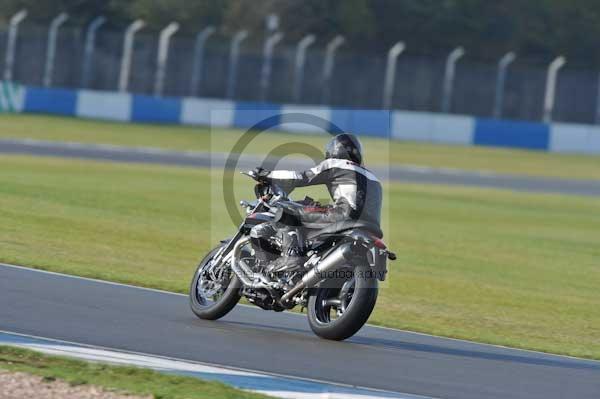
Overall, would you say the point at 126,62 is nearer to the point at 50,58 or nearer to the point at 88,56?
the point at 88,56

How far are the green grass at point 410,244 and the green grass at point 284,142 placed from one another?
7280 millimetres

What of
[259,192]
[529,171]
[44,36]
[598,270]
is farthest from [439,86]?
[259,192]

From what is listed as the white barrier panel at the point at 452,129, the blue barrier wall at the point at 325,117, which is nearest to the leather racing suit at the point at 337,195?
the blue barrier wall at the point at 325,117

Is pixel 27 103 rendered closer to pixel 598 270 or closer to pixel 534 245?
pixel 534 245

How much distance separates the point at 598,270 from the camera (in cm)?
1597

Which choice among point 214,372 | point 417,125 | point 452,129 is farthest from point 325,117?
point 214,372

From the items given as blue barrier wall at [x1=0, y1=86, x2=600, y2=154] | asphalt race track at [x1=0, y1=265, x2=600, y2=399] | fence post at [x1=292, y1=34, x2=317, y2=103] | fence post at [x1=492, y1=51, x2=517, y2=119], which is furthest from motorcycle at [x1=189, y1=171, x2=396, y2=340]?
fence post at [x1=292, y1=34, x2=317, y2=103]

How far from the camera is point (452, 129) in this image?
125 ft

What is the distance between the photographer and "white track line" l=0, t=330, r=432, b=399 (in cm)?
665

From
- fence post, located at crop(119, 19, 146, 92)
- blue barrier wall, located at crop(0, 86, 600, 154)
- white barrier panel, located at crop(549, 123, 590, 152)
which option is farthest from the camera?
fence post, located at crop(119, 19, 146, 92)

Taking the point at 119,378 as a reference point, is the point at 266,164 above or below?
above

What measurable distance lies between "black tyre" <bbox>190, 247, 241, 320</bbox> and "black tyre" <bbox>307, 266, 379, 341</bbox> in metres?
0.68

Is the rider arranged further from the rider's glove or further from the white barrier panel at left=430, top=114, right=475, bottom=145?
the white barrier panel at left=430, top=114, right=475, bottom=145

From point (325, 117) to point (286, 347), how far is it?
2895 cm
